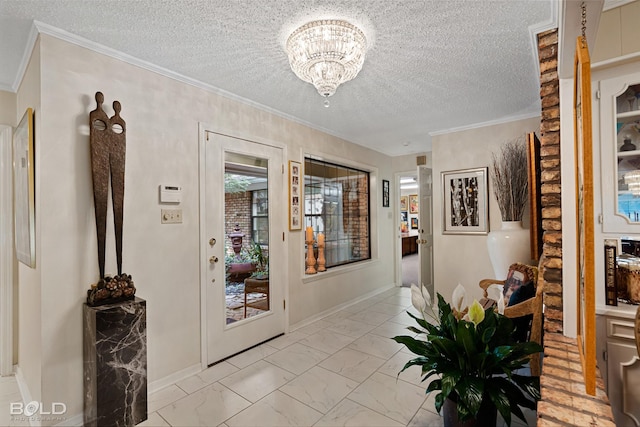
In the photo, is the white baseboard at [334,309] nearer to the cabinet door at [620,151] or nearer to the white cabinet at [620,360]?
the white cabinet at [620,360]

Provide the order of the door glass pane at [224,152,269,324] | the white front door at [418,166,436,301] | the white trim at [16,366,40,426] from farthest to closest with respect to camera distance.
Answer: the white front door at [418,166,436,301] → the door glass pane at [224,152,269,324] → the white trim at [16,366,40,426]

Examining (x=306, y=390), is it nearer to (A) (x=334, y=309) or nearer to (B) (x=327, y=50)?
(A) (x=334, y=309)

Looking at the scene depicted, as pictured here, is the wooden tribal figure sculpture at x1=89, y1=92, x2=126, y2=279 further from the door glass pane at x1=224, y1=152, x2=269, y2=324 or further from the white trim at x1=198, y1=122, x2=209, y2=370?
the door glass pane at x1=224, y1=152, x2=269, y2=324

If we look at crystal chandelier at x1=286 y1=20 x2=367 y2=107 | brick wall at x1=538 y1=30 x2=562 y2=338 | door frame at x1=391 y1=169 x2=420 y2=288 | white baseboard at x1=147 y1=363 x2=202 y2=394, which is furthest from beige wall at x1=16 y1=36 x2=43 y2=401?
door frame at x1=391 y1=169 x2=420 y2=288

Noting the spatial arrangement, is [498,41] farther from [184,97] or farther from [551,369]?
[184,97]

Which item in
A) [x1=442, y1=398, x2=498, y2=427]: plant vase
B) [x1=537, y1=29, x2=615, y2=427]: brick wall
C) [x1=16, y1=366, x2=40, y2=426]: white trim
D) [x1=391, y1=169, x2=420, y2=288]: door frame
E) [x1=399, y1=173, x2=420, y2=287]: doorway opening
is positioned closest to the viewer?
[x1=537, y1=29, x2=615, y2=427]: brick wall

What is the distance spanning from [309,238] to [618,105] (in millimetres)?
2852

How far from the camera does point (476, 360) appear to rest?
1558mm

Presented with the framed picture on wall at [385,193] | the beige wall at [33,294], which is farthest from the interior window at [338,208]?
the beige wall at [33,294]

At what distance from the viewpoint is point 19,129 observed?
2.36m

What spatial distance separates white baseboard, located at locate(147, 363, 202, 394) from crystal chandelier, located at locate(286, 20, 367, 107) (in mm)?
2430

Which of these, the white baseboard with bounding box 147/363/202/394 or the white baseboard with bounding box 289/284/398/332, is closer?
the white baseboard with bounding box 147/363/202/394

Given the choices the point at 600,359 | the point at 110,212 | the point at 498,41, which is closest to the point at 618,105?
the point at 498,41

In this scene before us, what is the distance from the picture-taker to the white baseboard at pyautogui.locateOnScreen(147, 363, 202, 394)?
7.52 feet
